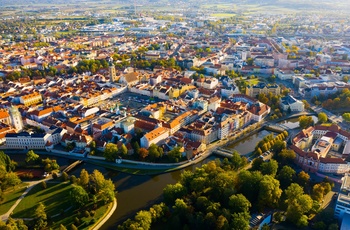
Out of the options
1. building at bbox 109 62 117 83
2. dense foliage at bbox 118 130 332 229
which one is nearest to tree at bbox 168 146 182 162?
dense foliage at bbox 118 130 332 229

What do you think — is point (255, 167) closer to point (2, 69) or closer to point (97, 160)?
point (97, 160)

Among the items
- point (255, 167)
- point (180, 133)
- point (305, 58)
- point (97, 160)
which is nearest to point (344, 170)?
point (255, 167)

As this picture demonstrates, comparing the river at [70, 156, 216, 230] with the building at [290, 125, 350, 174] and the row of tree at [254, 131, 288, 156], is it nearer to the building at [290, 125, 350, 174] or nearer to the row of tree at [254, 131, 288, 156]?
the row of tree at [254, 131, 288, 156]

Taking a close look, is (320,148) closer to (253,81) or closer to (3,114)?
(253,81)

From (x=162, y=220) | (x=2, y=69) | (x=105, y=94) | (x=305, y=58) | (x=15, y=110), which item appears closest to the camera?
(x=162, y=220)

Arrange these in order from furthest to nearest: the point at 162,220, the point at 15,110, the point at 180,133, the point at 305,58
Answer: the point at 305,58 < the point at 15,110 < the point at 180,133 < the point at 162,220

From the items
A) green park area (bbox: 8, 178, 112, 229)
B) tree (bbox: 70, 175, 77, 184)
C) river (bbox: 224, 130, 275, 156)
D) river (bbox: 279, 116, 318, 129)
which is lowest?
river (bbox: 224, 130, 275, 156)
